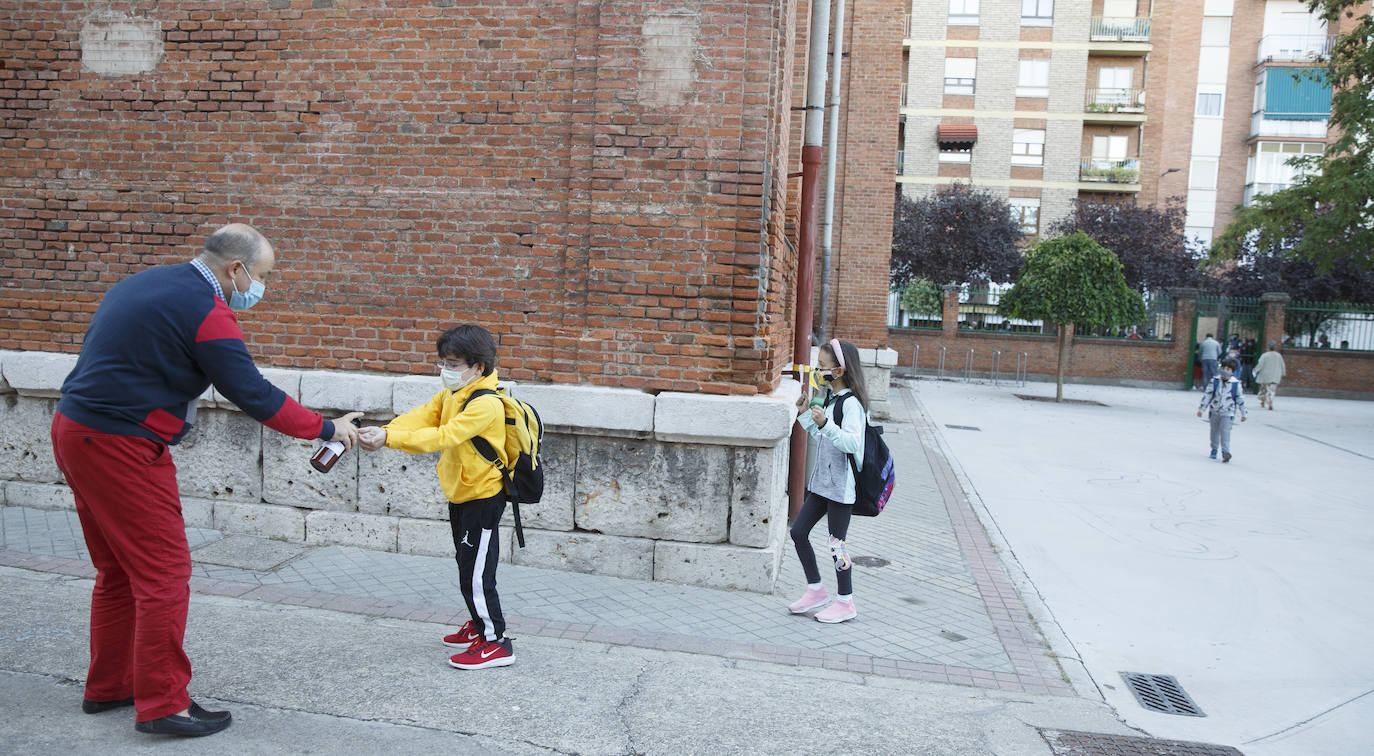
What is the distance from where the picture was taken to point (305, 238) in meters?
6.14

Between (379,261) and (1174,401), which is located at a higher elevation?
(379,261)

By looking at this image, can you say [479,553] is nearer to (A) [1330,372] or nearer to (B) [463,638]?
(B) [463,638]

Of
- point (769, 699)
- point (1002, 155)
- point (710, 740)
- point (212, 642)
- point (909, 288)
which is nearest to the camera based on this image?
point (710, 740)

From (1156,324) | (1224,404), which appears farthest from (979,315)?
(1224,404)

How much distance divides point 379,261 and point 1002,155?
38.3 meters

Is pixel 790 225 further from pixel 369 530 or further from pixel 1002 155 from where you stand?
pixel 1002 155

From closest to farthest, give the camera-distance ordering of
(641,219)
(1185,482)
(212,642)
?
(212,642), (641,219), (1185,482)

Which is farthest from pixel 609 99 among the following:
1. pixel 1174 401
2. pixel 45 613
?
pixel 1174 401

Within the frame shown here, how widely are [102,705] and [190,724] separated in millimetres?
515

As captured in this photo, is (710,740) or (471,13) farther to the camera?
(471,13)

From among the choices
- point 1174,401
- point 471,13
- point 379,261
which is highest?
point 471,13

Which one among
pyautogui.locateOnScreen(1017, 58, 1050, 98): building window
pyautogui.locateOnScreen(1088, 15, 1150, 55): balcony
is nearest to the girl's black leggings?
pyautogui.locateOnScreen(1017, 58, 1050, 98): building window

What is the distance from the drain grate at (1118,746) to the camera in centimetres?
363

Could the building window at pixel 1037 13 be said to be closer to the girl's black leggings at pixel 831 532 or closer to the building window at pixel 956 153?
the building window at pixel 956 153
